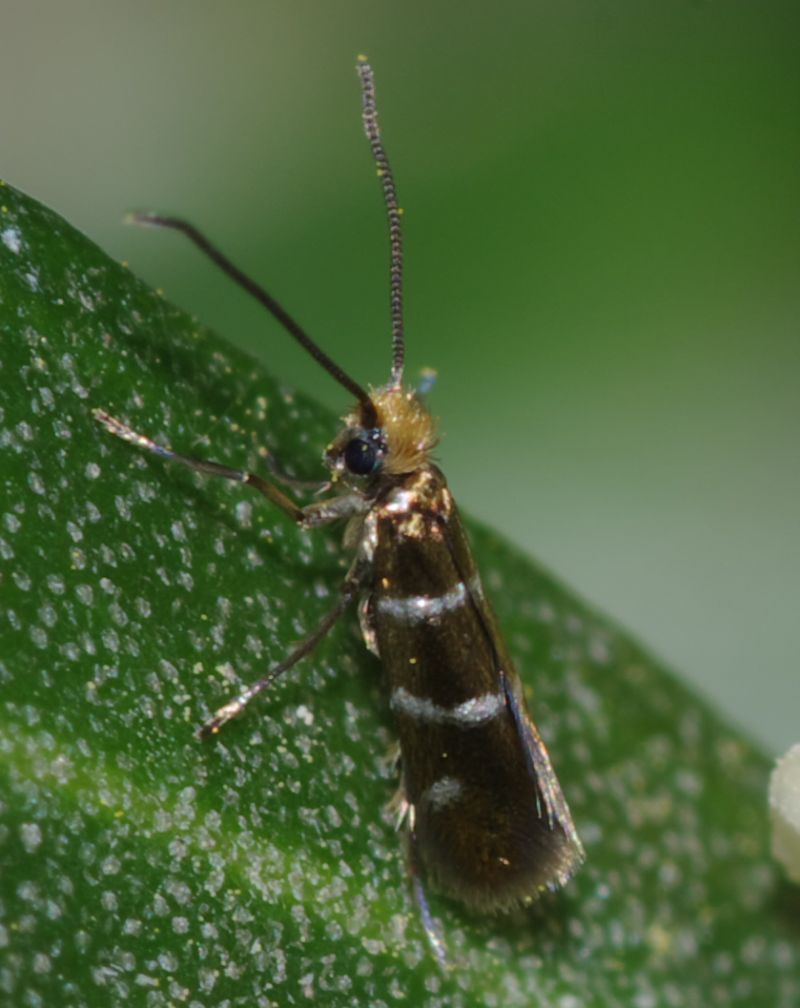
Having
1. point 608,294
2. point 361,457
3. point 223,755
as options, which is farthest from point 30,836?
point 608,294

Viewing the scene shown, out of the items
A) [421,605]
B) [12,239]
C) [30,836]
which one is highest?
[12,239]

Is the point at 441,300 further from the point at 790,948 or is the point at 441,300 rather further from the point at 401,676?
the point at 790,948

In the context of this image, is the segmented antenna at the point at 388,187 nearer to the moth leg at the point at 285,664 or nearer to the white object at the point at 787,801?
the moth leg at the point at 285,664

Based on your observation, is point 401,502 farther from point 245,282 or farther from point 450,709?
point 245,282

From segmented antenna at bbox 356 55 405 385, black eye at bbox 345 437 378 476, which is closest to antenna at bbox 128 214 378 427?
black eye at bbox 345 437 378 476

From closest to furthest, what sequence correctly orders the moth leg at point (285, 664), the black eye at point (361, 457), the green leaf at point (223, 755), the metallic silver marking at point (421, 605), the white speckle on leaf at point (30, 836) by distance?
the white speckle on leaf at point (30, 836) → the green leaf at point (223, 755) → the moth leg at point (285, 664) → the metallic silver marking at point (421, 605) → the black eye at point (361, 457)

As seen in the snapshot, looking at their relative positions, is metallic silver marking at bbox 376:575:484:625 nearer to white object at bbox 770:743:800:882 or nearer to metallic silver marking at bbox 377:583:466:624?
metallic silver marking at bbox 377:583:466:624

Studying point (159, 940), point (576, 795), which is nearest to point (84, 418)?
point (159, 940)

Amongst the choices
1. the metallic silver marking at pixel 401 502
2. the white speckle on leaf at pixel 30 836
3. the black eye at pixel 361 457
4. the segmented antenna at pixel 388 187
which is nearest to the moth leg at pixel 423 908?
the metallic silver marking at pixel 401 502
